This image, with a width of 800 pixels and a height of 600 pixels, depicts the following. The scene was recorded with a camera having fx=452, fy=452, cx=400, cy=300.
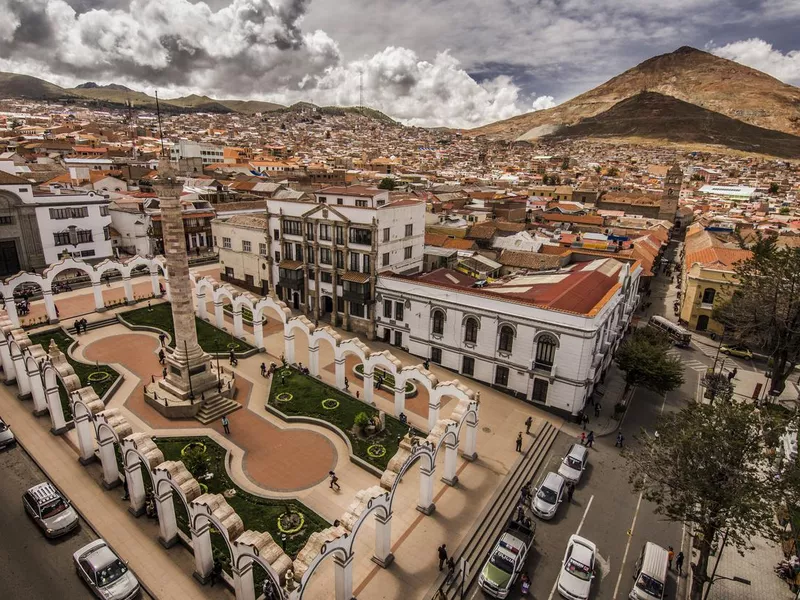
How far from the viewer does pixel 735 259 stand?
4781 centimetres

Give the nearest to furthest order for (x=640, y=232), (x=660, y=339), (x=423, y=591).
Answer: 1. (x=423, y=591)
2. (x=660, y=339)
3. (x=640, y=232)

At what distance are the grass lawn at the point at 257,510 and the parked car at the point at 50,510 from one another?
4.15 m

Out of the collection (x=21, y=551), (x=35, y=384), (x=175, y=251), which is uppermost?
(x=175, y=251)

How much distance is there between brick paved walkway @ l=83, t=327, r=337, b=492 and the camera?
2361 cm

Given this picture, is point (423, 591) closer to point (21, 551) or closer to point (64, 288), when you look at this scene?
point (21, 551)

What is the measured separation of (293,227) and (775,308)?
41.3 metres

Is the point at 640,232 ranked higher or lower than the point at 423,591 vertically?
higher

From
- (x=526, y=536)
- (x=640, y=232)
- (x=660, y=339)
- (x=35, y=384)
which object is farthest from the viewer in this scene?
(x=640, y=232)

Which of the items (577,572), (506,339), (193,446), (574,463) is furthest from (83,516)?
(506,339)

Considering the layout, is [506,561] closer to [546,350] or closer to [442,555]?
[442,555]

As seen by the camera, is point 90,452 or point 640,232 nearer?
point 90,452

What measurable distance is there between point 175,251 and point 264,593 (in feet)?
65.9

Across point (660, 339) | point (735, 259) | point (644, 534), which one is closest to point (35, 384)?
point (644, 534)

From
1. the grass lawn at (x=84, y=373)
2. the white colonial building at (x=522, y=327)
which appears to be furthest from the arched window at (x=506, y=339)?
the grass lawn at (x=84, y=373)
